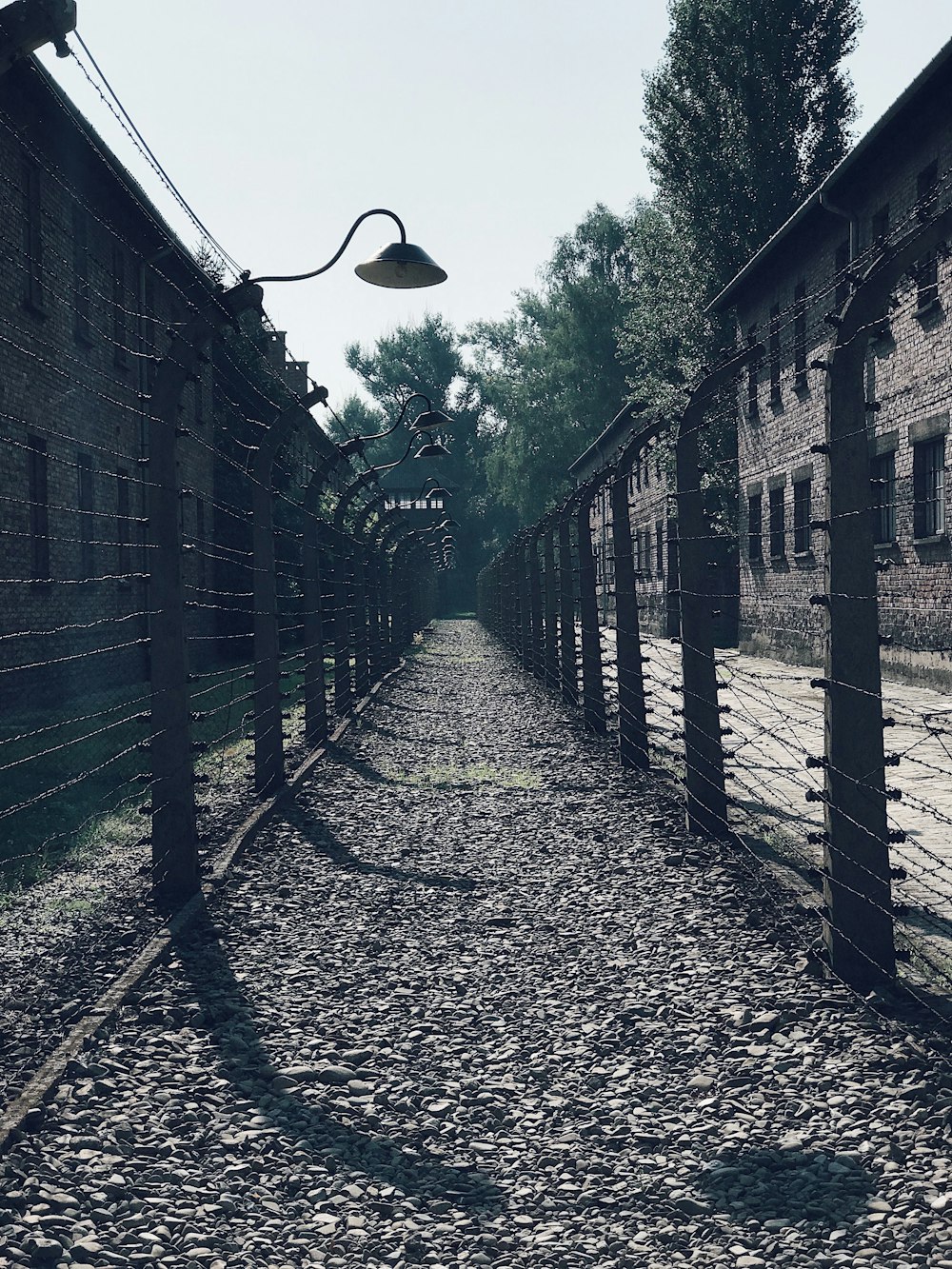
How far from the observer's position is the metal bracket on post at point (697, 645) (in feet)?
22.5

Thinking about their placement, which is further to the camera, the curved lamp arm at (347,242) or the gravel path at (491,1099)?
the curved lamp arm at (347,242)

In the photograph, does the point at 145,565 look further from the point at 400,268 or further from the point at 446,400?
the point at 446,400

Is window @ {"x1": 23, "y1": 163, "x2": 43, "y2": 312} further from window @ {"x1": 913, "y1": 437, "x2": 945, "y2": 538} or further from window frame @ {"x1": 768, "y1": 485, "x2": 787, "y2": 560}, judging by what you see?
window frame @ {"x1": 768, "y1": 485, "x2": 787, "y2": 560}

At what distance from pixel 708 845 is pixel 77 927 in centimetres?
338

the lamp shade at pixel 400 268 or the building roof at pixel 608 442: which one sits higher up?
the building roof at pixel 608 442

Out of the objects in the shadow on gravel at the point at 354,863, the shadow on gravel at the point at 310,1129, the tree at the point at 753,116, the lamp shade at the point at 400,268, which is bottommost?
the shadow on gravel at the point at 354,863

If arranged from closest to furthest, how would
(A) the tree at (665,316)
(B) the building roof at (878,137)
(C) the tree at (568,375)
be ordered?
(B) the building roof at (878,137) → (A) the tree at (665,316) → (C) the tree at (568,375)

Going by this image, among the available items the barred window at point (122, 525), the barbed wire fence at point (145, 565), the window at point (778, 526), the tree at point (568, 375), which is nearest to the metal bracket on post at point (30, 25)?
the barbed wire fence at point (145, 565)

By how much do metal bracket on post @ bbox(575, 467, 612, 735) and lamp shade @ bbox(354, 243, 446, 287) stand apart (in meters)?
2.64

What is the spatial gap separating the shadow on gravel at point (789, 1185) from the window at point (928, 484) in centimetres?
1296

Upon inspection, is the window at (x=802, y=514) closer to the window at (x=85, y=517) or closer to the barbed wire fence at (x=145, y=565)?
the barbed wire fence at (x=145, y=565)

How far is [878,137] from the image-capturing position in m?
17.1

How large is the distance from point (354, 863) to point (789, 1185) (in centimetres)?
426

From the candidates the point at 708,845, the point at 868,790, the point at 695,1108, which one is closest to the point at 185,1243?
the point at 695,1108
